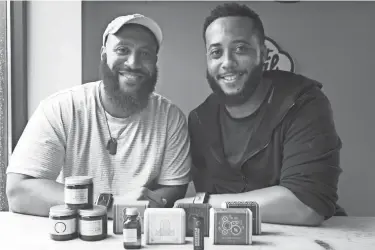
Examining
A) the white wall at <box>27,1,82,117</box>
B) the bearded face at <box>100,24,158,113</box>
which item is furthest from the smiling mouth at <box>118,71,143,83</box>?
the white wall at <box>27,1,82,117</box>

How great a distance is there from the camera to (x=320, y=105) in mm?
2021

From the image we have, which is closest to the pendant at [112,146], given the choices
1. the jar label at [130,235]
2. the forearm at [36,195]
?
the forearm at [36,195]

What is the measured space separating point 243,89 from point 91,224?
0.87 m

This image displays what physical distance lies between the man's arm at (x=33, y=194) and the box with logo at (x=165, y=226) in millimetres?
434

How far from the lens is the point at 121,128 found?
83.3 inches

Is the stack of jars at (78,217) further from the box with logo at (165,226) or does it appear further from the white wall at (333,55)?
the white wall at (333,55)

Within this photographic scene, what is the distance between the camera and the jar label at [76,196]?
167 centimetres

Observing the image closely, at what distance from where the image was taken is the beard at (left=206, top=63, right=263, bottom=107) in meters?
2.07

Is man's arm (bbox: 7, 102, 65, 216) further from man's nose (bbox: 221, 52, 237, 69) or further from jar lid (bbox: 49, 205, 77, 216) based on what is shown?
man's nose (bbox: 221, 52, 237, 69)

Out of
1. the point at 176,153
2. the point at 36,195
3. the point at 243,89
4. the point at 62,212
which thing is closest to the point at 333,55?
the point at 243,89

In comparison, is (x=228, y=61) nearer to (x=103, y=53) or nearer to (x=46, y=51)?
(x=103, y=53)

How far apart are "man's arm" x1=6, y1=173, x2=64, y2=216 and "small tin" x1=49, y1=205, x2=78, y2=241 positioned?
0.25 metres

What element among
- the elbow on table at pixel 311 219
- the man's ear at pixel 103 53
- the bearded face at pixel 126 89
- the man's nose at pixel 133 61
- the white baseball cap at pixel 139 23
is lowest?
the elbow on table at pixel 311 219

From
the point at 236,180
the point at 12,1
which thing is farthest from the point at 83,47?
the point at 236,180
